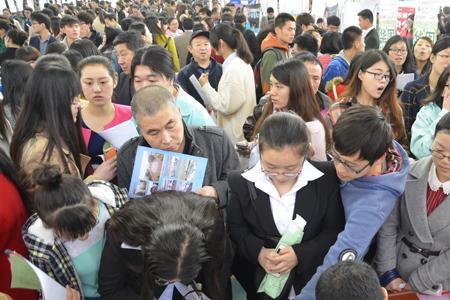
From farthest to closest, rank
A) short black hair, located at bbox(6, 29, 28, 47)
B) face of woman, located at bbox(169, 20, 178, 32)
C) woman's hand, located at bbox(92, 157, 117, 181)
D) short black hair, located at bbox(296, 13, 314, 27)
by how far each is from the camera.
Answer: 1. face of woman, located at bbox(169, 20, 178, 32)
2. short black hair, located at bbox(296, 13, 314, 27)
3. short black hair, located at bbox(6, 29, 28, 47)
4. woman's hand, located at bbox(92, 157, 117, 181)

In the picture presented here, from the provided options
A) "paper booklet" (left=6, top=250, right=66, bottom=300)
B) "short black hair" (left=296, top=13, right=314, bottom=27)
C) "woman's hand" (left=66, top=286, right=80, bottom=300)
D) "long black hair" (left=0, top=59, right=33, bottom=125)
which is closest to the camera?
"paper booklet" (left=6, top=250, right=66, bottom=300)

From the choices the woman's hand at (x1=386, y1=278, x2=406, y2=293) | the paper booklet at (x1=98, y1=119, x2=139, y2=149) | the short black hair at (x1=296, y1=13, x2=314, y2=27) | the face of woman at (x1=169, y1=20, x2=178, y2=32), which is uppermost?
the face of woman at (x1=169, y1=20, x2=178, y2=32)

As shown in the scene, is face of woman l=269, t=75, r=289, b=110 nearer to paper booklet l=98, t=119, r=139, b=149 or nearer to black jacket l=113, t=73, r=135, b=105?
paper booklet l=98, t=119, r=139, b=149

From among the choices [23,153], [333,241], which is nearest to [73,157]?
[23,153]

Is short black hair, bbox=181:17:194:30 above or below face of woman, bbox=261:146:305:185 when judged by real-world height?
above

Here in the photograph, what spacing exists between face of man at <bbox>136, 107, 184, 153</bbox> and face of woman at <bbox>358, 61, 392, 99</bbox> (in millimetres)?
1472

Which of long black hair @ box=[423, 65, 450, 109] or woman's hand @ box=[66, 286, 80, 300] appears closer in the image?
woman's hand @ box=[66, 286, 80, 300]

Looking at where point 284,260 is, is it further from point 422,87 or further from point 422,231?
point 422,87

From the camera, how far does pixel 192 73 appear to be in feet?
13.3

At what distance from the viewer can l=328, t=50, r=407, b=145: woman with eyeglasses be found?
2.72 metres

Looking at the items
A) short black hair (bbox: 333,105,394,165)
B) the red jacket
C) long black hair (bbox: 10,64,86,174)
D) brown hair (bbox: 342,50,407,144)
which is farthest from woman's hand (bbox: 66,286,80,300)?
brown hair (bbox: 342,50,407,144)

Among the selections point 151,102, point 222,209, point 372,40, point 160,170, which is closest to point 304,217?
point 222,209

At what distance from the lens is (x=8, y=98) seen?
9.43ft

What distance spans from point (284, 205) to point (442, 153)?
2.10 ft
